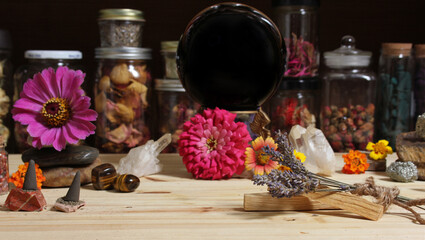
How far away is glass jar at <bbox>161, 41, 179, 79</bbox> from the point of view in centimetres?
138

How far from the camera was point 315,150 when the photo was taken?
1081mm

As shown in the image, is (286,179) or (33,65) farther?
(33,65)

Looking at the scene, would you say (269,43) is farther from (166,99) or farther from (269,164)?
(166,99)

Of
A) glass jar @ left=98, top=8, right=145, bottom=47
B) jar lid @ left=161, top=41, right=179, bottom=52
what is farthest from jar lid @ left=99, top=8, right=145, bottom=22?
jar lid @ left=161, top=41, right=179, bottom=52

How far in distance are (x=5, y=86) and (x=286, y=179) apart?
90cm

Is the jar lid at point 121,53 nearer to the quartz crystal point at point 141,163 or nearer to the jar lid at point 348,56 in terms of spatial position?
the quartz crystal point at point 141,163

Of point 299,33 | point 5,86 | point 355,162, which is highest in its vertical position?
point 299,33

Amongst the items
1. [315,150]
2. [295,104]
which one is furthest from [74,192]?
[295,104]

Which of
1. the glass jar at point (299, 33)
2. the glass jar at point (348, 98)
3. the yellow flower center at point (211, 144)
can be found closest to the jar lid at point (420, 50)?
the glass jar at point (348, 98)

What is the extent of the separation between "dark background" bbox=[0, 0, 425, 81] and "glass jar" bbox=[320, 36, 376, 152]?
21cm

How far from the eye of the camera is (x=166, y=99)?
140 centimetres

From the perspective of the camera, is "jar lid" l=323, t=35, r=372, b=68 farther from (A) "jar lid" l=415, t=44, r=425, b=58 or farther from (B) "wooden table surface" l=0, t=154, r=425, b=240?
(B) "wooden table surface" l=0, t=154, r=425, b=240

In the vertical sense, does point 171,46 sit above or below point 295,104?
above

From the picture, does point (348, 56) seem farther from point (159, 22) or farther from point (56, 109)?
point (56, 109)
